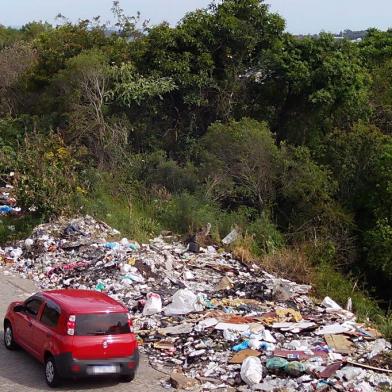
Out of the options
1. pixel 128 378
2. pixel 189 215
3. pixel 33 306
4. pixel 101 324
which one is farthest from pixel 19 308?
pixel 189 215

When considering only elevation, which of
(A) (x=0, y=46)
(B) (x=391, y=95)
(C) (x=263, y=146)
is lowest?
(C) (x=263, y=146)

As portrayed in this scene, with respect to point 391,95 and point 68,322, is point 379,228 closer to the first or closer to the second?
point 391,95

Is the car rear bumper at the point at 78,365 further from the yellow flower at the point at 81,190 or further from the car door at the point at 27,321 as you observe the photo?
the yellow flower at the point at 81,190

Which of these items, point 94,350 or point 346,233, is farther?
point 346,233

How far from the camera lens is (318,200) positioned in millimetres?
21500

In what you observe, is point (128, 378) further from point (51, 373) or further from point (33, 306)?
point (33, 306)

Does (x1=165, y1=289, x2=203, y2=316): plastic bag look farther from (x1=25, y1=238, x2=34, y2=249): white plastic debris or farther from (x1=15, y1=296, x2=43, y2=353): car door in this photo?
(x1=25, y1=238, x2=34, y2=249): white plastic debris

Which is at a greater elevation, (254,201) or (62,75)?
(62,75)

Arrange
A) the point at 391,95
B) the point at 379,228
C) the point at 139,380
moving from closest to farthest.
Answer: the point at 139,380, the point at 379,228, the point at 391,95

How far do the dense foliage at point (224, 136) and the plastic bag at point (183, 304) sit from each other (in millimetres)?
5330

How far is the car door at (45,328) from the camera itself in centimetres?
960

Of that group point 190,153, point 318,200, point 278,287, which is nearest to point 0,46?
point 190,153

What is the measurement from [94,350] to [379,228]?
42.3ft

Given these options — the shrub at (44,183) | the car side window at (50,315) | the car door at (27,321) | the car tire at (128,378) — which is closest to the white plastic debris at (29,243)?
the shrub at (44,183)
